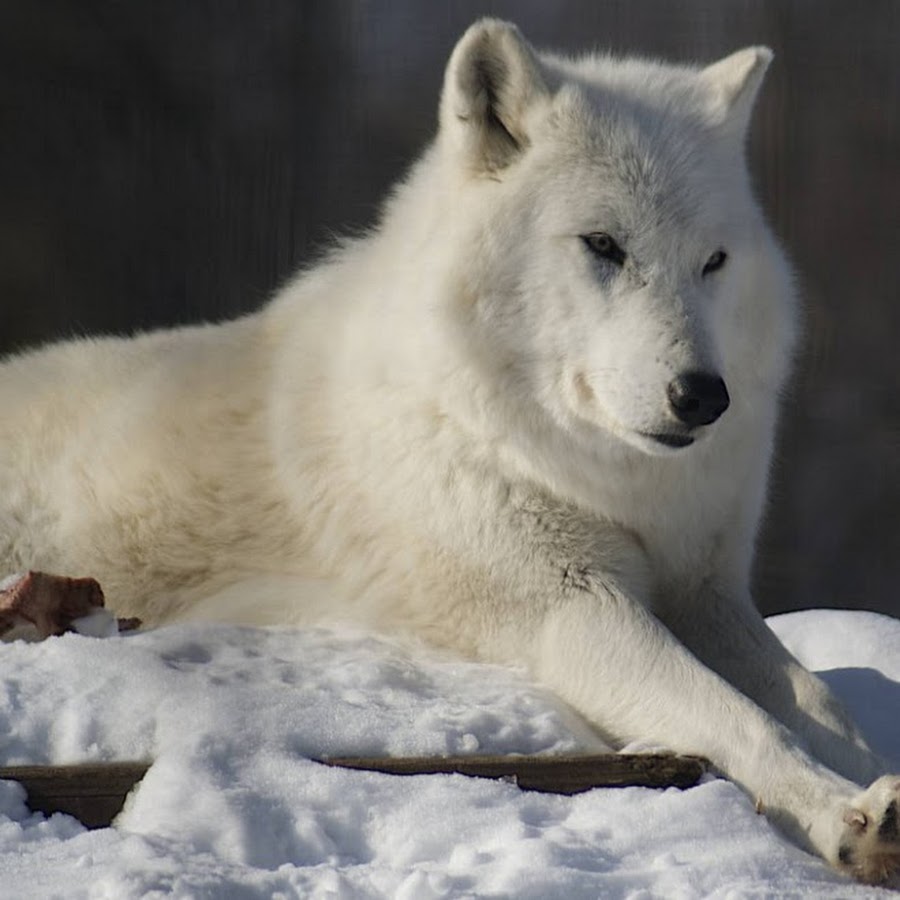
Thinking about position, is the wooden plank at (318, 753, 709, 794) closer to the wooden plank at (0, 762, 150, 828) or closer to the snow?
the snow

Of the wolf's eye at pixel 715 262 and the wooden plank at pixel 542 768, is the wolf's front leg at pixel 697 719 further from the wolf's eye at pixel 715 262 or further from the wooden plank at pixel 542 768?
the wolf's eye at pixel 715 262

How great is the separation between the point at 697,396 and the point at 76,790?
4.57 feet

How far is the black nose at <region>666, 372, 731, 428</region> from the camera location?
136 inches

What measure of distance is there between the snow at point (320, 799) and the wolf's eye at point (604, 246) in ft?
2.94

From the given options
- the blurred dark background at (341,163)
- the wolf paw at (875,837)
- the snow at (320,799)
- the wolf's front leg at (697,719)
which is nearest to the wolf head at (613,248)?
the wolf's front leg at (697,719)

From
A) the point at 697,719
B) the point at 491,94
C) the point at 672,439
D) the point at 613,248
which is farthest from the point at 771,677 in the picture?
the point at 491,94

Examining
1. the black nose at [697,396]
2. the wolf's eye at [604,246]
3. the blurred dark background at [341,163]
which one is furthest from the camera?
the blurred dark background at [341,163]

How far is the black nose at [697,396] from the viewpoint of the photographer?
3.46 metres

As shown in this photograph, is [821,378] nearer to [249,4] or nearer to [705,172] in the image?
[249,4]

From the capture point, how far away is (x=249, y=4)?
371 inches

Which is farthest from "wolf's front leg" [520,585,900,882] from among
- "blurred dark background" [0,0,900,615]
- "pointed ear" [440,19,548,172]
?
"blurred dark background" [0,0,900,615]

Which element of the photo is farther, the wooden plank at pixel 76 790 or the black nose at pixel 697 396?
the black nose at pixel 697 396

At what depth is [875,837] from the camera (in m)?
3.00

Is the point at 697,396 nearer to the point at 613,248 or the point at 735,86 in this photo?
the point at 613,248
